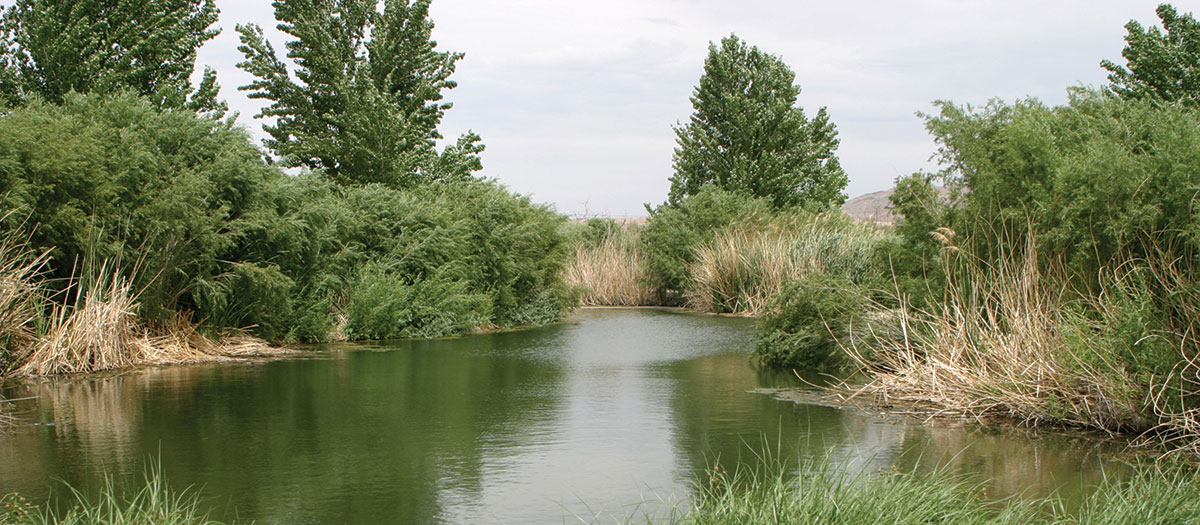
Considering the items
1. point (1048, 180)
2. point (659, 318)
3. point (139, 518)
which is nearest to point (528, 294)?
point (659, 318)

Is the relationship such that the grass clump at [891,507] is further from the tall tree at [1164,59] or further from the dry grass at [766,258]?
the tall tree at [1164,59]

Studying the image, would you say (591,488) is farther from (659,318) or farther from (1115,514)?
(659,318)

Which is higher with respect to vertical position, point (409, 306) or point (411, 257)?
point (411, 257)

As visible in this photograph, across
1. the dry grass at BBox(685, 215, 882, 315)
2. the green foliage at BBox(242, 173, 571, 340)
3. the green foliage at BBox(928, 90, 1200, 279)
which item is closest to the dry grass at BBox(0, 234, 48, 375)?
the green foliage at BBox(242, 173, 571, 340)

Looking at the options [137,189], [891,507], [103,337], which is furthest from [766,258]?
[891,507]

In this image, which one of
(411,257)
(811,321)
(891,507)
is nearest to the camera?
(891,507)

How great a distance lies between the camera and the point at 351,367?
13.6m

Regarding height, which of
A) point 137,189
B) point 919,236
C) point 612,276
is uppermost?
point 137,189

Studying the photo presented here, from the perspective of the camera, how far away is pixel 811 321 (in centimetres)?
1325

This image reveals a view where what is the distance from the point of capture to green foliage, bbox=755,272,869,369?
1262 centimetres

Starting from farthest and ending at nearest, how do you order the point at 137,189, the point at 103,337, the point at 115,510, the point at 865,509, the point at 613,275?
the point at 613,275 < the point at 137,189 < the point at 103,337 < the point at 115,510 < the point at 865,509

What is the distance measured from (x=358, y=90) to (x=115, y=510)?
77.5 feet

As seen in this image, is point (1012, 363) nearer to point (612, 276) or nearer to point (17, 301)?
point (17, 301)

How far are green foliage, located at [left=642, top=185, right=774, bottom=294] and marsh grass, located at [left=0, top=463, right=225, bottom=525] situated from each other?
21.3m
